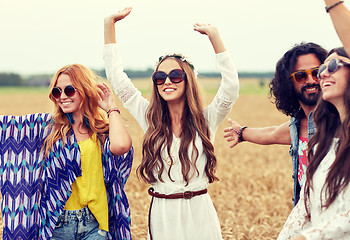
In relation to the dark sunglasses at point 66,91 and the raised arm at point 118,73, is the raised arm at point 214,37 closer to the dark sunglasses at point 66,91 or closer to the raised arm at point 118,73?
the raised arm at point 118,73

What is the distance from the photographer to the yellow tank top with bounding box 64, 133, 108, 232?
11.7ft

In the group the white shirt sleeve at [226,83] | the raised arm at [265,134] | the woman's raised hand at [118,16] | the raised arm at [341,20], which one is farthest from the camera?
the raised arm at [265,134]

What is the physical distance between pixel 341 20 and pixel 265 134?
1.50 metres

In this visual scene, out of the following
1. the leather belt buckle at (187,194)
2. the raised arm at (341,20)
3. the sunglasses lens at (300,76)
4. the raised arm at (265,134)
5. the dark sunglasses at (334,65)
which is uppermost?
the raised arm at (341,20)

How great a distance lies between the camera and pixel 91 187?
11.8ft

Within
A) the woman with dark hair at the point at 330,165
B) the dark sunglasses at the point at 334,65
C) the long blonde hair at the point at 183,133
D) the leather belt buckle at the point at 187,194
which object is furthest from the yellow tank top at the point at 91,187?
the dark sunglasses at the point at 334,65

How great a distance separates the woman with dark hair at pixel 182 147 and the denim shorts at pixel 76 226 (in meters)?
0.44

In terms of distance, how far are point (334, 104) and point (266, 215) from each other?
423cm

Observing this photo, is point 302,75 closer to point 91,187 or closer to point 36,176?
point 91,187

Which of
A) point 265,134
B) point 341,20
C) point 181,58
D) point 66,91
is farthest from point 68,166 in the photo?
point 341,20

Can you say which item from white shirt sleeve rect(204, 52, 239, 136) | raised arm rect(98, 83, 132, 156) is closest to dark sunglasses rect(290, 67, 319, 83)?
white shirt sleeve rect(204, 52, 239, 136)

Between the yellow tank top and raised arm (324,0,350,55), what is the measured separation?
1902mm

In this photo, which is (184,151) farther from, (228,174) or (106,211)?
(228,174)

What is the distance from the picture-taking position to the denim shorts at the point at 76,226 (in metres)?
3.54
